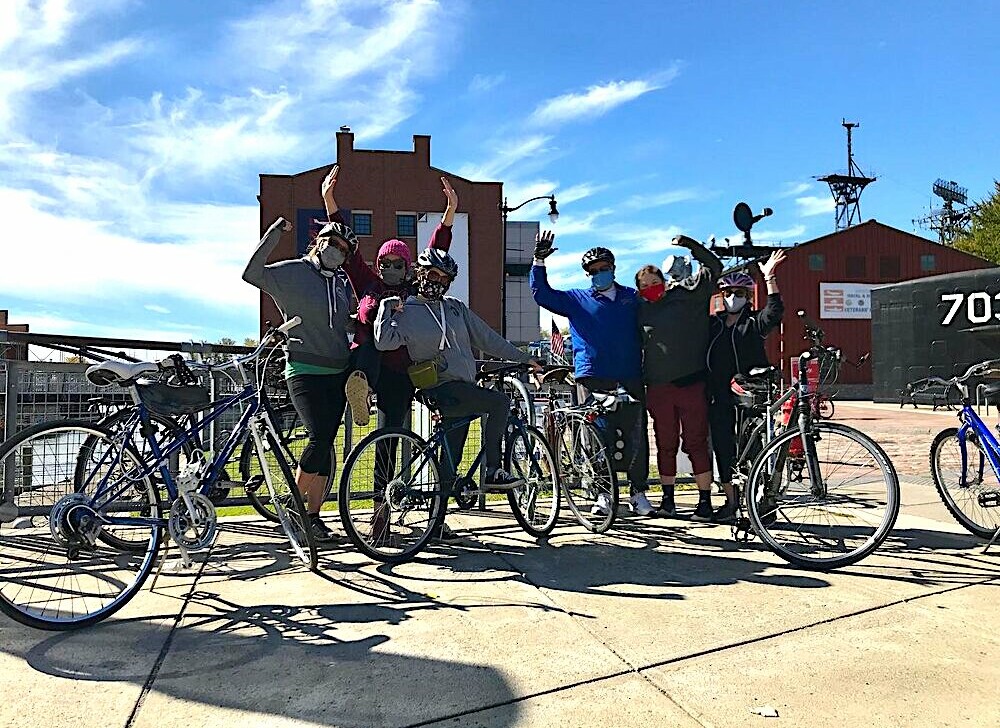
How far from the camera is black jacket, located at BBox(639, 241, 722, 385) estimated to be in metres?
5.47

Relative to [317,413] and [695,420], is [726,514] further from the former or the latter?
[317,413]

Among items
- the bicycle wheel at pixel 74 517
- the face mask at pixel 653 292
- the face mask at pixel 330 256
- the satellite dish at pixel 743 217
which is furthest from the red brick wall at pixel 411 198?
the bicycle wheel at pixel 74 517

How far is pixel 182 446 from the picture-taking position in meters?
3.87

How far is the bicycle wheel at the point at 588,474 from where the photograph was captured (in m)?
5.16

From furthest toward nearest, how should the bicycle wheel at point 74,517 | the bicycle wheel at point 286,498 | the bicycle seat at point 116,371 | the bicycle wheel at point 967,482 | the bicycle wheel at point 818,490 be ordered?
the bicycle wheel at point 967,482 → the bicycle wheel at point 818,490 → the bicycle wheel at point 286,498 → the bicycle seat at point 116,371 → the bicycle wheel at point 74,517

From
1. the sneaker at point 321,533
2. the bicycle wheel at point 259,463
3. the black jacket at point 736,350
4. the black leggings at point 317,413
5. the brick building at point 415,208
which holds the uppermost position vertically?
the brick building at point 415,208

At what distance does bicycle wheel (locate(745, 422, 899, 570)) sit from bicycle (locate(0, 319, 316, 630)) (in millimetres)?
2627

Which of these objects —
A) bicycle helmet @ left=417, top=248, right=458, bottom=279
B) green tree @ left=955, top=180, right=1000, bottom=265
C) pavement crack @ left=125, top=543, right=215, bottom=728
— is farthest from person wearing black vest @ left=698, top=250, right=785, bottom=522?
green tree @ left=955, top=180, right=1000, bottom=265

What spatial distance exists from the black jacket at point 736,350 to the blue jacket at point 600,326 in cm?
54

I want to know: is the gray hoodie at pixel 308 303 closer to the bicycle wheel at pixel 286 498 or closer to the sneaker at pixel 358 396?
the sneaker at pixel 358 396

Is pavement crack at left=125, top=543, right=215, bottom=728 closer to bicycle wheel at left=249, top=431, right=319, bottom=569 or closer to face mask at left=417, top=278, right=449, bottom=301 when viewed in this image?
bicycle wheel at left=249, top=431, right=319, bottom=569

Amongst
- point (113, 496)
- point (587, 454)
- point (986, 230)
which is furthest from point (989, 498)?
point (986, 230)

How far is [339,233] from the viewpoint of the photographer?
179 inches

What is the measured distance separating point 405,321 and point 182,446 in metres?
1.39
